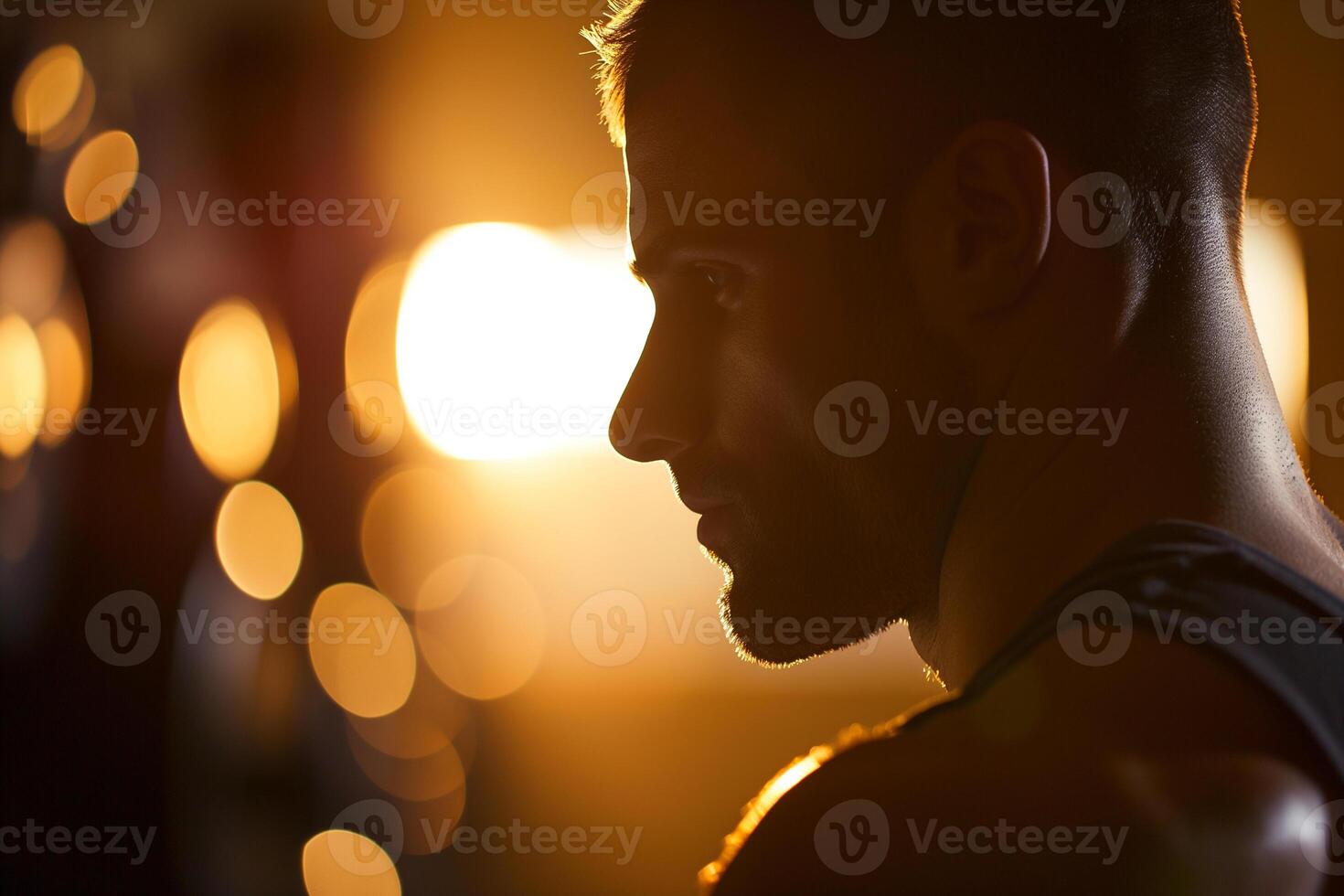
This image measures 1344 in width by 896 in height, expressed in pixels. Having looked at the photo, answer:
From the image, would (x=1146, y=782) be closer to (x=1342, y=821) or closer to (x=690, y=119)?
(x=1342, y=821)

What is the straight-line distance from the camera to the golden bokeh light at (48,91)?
248cm

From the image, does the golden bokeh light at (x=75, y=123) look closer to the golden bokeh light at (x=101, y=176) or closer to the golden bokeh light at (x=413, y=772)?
the golden bokeh light at (x=101, y=176)

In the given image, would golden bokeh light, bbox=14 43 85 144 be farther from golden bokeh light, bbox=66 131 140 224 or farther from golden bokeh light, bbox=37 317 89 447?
golden bokeh light, bbox=37 317 89 447

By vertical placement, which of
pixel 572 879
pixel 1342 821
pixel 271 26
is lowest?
pixel 572 879

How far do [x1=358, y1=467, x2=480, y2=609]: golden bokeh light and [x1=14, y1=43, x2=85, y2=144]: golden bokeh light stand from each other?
1600 mm

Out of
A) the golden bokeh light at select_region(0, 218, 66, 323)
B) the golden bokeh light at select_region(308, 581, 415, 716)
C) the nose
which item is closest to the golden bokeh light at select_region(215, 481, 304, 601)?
the golden bokeh light at select_region(308, 581, 415, 716)

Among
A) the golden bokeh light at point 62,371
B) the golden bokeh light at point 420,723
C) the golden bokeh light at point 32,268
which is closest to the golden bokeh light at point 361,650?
the golden bokeh light at point 420,723

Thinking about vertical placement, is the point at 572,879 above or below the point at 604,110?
below

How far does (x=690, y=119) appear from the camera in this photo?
80 cm

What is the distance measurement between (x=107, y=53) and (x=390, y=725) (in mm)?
2294

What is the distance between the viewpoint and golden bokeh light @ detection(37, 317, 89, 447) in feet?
8.07

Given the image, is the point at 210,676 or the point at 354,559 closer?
the point at 210,676

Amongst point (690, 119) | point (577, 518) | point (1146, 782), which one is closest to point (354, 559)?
point (577, 518)

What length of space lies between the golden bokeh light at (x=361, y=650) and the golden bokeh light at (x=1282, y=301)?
3.41 m
